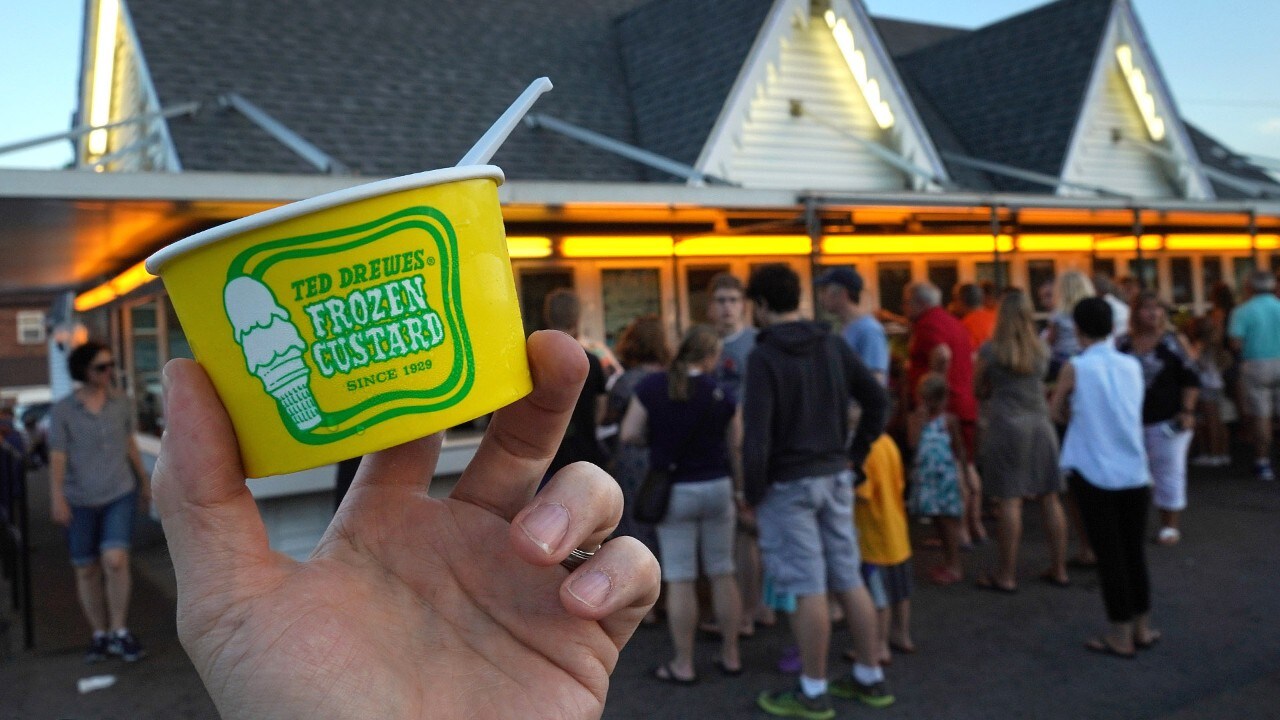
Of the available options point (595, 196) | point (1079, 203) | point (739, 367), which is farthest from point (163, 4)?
point (1079, 203)

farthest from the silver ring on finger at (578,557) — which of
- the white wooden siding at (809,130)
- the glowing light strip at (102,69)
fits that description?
the glowing light strip at (102,69)

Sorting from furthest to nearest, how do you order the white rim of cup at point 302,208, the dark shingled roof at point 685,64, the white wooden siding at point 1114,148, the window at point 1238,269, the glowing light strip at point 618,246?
the window at point 1238,269 → the white wooden siding at point 1114,148 → the dark shingled roof at point 685,64 → the glowing light strip at point 618,246 → the white rim of cup at point 302,208

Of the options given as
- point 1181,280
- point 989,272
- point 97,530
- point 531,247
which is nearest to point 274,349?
point 97,530

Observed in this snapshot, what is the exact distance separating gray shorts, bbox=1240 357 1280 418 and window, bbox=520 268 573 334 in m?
7.51

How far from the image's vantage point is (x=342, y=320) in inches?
53.0

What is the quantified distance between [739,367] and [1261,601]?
398 cm

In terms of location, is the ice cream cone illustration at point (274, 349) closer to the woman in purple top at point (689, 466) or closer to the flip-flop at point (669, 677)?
the woman in purple top at point (689, 466)

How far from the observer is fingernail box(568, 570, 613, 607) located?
1.46m

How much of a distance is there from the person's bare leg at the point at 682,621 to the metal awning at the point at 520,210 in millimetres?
2971

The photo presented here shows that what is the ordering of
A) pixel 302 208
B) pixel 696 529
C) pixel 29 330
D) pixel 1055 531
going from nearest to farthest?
1. pixel 302 208
2. pixel 696 529
3. pixel 1055 531
4. pixel 29 330

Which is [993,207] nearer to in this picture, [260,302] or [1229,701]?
[1229,701]

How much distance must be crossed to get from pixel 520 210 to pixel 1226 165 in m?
19.2

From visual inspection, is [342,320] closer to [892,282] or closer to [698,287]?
[698,287]

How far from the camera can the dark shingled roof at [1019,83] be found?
53.6 feet
